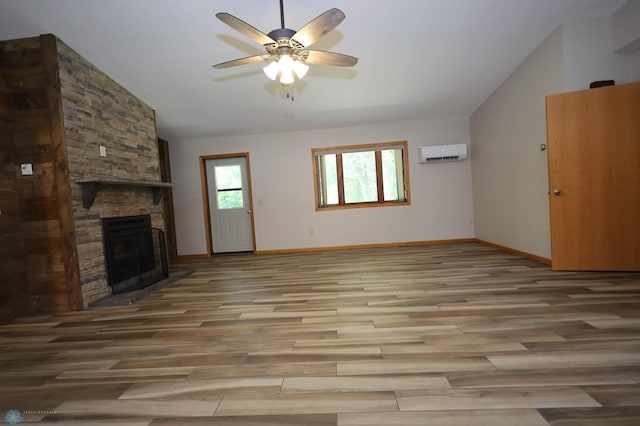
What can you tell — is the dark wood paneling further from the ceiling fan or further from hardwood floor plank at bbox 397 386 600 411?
hardwood floor plank at bbox 397 386 600 411

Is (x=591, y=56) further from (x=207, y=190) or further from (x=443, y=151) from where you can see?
(x=207, y=190)

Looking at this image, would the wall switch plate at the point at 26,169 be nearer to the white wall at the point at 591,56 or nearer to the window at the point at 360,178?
the window at the point at 360,178

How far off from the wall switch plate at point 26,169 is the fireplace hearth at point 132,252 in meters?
0.81

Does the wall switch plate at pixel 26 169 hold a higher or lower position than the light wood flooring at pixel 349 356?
higher

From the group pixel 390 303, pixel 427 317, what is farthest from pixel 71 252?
pixel 427 317

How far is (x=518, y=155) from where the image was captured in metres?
4.31

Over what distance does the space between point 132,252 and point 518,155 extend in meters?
5.56

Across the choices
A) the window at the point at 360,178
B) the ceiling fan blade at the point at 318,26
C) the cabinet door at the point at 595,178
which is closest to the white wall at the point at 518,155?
the cabinet door at the point at 595,178

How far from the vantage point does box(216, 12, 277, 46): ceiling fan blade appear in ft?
6.85

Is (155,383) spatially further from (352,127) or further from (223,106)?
(352,127)

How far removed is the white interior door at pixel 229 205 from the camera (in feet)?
20.0

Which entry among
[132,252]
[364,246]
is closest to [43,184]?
[132,252]

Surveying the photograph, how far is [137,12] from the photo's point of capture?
9.45ft

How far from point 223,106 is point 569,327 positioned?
16.2ft
